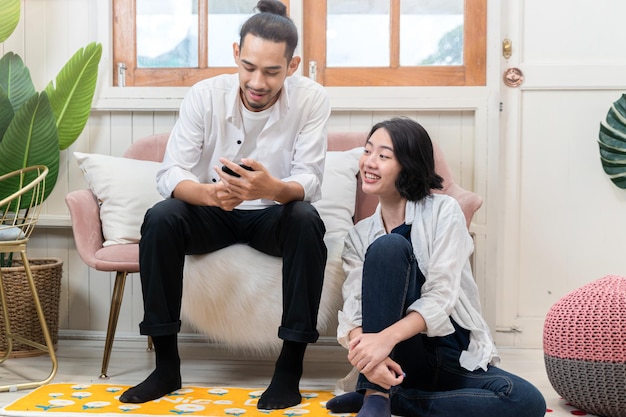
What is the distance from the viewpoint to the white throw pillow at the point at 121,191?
8.24ft

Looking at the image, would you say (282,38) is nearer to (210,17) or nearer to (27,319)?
(210,17)

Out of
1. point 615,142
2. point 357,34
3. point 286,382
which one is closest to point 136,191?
point 286,382

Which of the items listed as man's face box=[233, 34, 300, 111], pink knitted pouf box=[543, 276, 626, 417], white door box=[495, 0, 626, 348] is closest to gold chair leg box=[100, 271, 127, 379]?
man's face box=[233, 34, 300, 111]

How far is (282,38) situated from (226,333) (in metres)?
0.87

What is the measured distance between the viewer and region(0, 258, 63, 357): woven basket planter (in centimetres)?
263

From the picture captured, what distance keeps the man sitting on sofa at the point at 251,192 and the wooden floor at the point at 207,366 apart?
1.06 feet

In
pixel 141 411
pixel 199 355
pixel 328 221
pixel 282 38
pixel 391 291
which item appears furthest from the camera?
pixel 199 355

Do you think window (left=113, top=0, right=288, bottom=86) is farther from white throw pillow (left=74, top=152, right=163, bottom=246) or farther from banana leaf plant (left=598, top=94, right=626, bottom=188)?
banana leaf plant (left=598, top=94, right=626, bottom=188)

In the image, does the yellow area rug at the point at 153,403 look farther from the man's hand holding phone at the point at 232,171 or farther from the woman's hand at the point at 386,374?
the man's hand holding phone at the point at 232,171

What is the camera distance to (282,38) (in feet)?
7.07

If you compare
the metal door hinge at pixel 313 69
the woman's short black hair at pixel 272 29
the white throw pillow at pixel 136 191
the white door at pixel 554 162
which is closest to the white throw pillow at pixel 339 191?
the white throw pillow at pixel 136 191

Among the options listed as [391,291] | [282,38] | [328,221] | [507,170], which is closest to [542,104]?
[507,170]

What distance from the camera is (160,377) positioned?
79.3 inches

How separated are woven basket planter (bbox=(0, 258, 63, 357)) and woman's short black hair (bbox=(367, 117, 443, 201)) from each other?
57.5 inches
